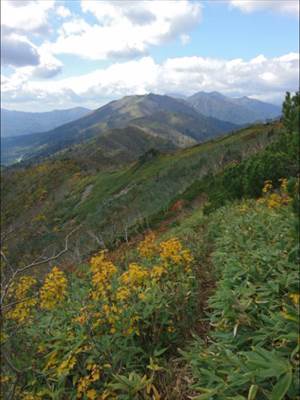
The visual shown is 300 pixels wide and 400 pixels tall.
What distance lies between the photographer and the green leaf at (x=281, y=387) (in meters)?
2.81

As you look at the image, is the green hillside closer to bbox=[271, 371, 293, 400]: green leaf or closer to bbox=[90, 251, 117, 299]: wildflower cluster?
bbox=[90, 251, 117, 299]: wildflower cluster

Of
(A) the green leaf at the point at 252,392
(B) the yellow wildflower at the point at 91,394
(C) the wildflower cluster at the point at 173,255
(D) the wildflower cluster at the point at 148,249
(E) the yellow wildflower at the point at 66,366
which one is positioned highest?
(C) the wildflower cluster at the point at 173,255

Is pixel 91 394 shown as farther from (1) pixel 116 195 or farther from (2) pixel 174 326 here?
(1) pixel 116 195

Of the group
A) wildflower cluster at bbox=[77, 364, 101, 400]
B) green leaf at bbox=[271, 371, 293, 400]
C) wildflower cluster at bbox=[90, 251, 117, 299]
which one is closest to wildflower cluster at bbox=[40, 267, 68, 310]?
wildflower cluster at bbox=[90, 251, 117, 299]

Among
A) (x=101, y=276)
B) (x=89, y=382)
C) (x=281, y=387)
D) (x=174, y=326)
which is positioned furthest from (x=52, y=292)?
(x=281, y=387)

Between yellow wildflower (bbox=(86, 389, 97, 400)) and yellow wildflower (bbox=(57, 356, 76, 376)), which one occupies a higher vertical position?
yellow wildflower (bbox=(57, 356, 76, 376))

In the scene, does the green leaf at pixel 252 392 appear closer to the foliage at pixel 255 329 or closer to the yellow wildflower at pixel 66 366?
the foliage at pixel 255 329

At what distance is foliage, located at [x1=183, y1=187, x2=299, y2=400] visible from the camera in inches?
121

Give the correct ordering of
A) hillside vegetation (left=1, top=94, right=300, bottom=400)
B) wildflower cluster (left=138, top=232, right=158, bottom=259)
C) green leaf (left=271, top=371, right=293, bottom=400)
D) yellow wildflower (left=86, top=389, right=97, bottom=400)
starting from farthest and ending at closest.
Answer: wildflower cluster (left=138, top=232, right=158, bottom=259) < yellow wildflower (left=86, top=389, right=97, bottom=400) < hillside vegetation (left=1, top=94, right=300, bottom=400) < green leaf (left=271, top=371, right=293, bottom=400)

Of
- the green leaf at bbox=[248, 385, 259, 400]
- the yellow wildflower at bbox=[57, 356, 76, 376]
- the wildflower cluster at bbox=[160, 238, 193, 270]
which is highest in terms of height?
the wildflower cluster at bbox=[160, 238, 193, 270]

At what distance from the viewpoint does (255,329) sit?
3.92m

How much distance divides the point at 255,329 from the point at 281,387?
109 centimetres

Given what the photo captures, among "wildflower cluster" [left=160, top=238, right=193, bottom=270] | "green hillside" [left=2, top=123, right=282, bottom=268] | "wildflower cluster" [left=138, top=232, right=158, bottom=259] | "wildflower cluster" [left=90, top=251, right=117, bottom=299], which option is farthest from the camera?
"green hillside" [left=2, top=123, right=282, bottom=268]

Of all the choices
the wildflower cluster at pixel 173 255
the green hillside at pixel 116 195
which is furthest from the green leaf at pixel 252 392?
the green hillside at pixel 116 195
